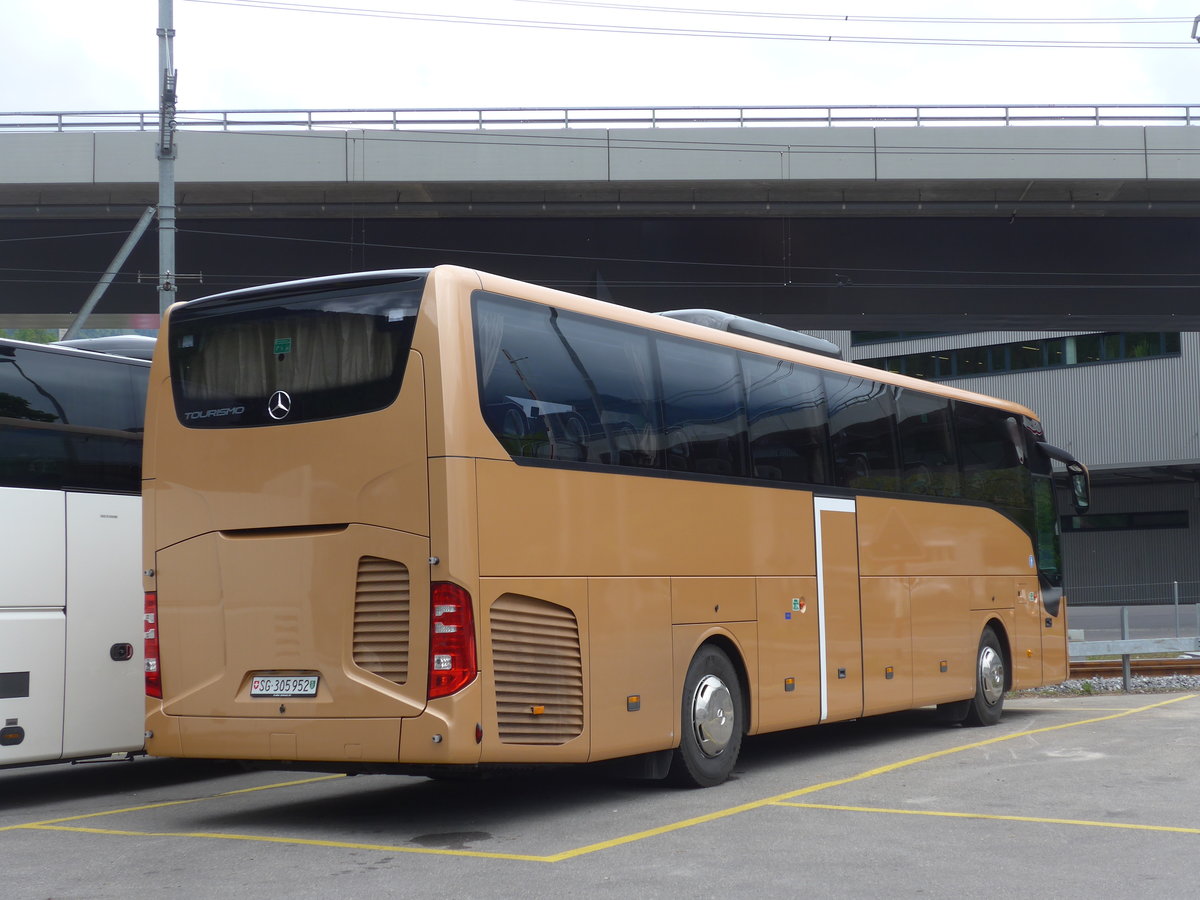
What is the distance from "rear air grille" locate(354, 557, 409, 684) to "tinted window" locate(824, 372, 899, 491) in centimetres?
547

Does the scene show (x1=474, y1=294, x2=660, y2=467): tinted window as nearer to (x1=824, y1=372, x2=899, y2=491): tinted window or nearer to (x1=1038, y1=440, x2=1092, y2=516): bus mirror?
(x1=824, y1=372, x2=899, y2=491): tinted window

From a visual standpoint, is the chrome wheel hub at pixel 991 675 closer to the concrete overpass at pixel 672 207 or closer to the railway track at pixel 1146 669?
the railway track at pixel 1146 669

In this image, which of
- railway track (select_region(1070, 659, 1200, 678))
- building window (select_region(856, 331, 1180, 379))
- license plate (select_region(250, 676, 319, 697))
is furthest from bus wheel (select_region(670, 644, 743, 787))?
building window (select_region(856, 331, 1180, 379))

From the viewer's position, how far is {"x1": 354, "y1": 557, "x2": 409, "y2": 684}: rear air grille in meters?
8.58

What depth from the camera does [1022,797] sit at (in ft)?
32.4

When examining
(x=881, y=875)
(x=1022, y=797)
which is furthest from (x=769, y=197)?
(x=881, y=875)

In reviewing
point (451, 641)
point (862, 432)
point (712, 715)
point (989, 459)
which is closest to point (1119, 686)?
point (989, 459)

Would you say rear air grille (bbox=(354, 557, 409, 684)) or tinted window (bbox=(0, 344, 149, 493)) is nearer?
rear air grille (bbox=(354, 557, 409, 684))

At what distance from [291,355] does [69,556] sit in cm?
335

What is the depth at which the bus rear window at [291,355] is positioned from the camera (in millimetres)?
8789

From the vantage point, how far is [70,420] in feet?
37.4

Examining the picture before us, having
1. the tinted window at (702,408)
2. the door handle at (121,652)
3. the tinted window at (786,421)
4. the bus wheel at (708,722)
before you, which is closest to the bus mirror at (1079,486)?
the tinted window at (786,421)

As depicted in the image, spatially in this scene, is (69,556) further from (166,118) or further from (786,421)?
(166,118)

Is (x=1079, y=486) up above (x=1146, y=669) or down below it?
above
